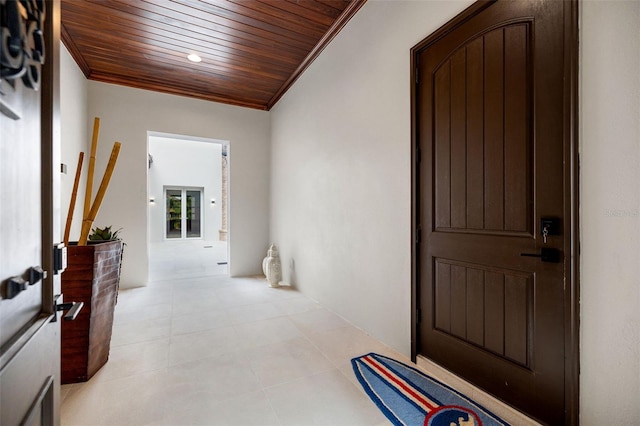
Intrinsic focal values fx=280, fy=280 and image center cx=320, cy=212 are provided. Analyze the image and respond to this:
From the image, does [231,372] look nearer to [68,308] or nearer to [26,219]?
[68,308]

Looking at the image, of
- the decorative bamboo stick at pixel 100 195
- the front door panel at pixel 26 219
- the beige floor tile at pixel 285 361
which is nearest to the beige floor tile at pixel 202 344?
the beige floor tile at pixel 285 361

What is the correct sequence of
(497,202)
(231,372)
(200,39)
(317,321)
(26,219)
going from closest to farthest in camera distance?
(26,219)
(497,202)
(231,372)
(317,321)
(200,39)

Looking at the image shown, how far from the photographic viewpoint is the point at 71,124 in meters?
3.29

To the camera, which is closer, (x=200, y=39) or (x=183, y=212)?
(x=200, y=39)

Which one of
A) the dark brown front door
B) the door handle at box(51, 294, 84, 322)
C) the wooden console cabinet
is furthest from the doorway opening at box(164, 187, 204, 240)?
the door handle at box(51, 294, 84, 322)

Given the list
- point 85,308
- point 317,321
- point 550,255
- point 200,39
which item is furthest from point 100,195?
point 550,255

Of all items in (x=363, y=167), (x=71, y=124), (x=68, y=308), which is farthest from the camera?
(x=71, y=124)

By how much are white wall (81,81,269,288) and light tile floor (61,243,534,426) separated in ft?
4.80

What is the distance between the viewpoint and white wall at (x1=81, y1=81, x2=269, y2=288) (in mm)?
4062

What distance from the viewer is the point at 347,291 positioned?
2.89 meters

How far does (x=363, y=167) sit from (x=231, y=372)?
195 cm

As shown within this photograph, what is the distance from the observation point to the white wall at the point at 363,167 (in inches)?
85.6

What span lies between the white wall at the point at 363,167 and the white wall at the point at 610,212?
0.86 meters

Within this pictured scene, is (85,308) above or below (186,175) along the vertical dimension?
below
